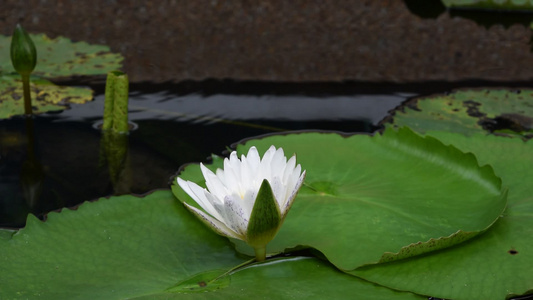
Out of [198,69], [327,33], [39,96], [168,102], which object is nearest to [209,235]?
[168,102]

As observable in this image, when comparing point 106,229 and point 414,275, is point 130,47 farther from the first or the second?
point 414,275

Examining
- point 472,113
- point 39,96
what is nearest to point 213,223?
point 472,113

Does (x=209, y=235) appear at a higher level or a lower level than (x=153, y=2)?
lower

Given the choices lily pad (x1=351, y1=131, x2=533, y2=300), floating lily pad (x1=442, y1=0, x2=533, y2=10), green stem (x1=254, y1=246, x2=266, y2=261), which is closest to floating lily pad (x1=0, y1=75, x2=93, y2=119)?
green stem (x1=254, y1=246, x2=266, y2=261)

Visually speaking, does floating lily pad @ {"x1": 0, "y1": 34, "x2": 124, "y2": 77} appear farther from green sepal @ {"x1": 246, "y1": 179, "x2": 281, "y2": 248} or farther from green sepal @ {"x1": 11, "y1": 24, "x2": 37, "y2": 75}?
green sepal @ {"x1": 246, "y1": 179, "x2": 281, "y2": 248}

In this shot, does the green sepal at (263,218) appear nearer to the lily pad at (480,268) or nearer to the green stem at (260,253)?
the green stem at (260,253)

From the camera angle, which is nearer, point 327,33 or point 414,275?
point 414,275
